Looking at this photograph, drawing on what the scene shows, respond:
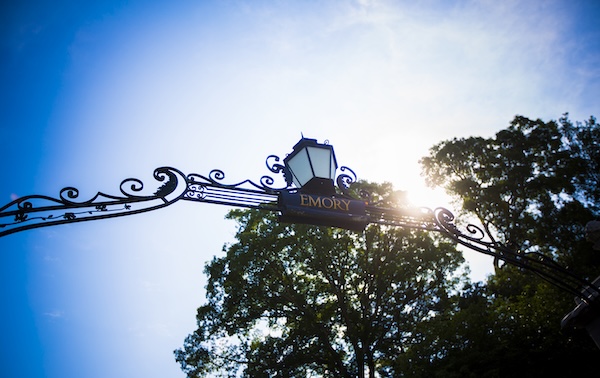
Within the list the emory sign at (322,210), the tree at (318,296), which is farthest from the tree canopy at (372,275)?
the emory sign at (322,210)

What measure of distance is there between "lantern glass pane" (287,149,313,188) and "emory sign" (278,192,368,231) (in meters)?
0.25

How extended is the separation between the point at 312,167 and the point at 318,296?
13.8 meters

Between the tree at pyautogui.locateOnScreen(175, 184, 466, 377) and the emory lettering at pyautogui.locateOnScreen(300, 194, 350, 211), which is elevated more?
the tree at pyautogui.locateOnScreen(175, 184, 466, 377)

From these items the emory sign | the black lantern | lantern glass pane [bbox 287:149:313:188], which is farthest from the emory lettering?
lantern glass pane [bbox 287:149:313:188]

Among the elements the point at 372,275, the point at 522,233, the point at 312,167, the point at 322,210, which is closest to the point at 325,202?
the point at 322,210

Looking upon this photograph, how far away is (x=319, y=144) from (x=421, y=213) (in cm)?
147

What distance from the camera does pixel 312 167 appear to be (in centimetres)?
378

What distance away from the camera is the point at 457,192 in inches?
763

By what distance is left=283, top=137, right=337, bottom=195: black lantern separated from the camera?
3.78m

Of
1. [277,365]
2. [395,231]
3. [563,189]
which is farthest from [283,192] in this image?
[563,189]

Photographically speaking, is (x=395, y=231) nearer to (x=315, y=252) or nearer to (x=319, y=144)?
(x=315, y=252)

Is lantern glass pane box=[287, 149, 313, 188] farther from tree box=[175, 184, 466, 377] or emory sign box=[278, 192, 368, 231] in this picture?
tree box=[175, 184, 466, 377]

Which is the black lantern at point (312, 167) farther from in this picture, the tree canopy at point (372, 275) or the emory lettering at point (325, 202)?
the tree canopy at point (372, 275)

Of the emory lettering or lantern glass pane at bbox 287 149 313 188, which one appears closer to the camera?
the emory lettering
